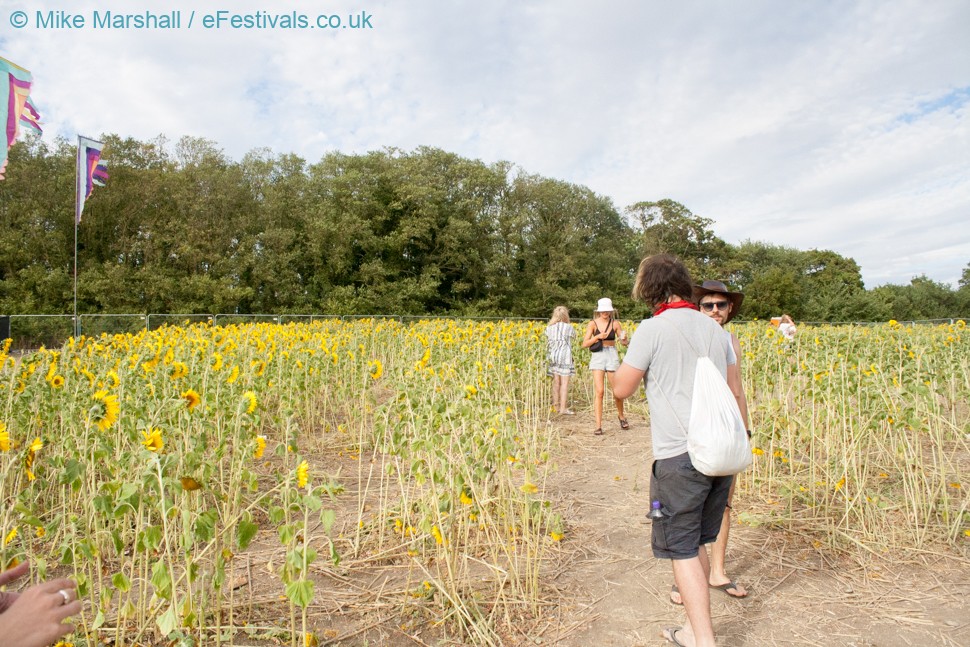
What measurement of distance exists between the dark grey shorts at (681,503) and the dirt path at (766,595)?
2.15 feet

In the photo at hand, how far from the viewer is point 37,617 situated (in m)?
1.32

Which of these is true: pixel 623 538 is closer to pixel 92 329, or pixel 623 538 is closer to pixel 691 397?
pixel 691 397

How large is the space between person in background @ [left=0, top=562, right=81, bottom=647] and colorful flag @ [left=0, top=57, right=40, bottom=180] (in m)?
14.1

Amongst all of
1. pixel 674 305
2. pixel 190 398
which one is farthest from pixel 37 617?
pixel 674 305

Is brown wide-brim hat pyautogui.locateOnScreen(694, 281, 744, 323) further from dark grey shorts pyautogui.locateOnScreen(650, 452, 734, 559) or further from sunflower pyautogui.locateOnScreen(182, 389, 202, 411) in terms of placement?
sunflower pyautogui.locateOnScreen(182, 389, 202, 411)

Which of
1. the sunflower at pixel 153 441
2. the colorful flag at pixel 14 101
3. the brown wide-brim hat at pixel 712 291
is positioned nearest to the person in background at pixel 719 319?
the brown wide-brim hat at pixel 712 291

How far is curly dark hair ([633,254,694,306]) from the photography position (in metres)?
2.43

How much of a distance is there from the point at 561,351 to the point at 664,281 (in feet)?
17.2

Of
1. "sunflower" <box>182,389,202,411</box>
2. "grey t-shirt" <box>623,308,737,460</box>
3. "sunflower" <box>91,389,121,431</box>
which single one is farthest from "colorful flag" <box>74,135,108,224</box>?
"grey t-shirt" <box>623,308,737,460</box>

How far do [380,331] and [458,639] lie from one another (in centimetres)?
910

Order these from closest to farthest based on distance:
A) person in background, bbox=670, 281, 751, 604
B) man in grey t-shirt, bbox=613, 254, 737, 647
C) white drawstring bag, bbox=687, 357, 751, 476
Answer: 1. white drawstring bag, bbox=687, 357, 751, 476
2. man in grey t-shirt, bbox=613, 254, 737, 647
3. person in background, bbox=670, 281, 751, 604

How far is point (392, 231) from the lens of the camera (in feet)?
104

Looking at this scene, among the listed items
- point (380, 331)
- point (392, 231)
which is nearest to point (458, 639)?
point (380, 331)

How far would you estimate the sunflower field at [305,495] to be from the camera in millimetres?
2160
